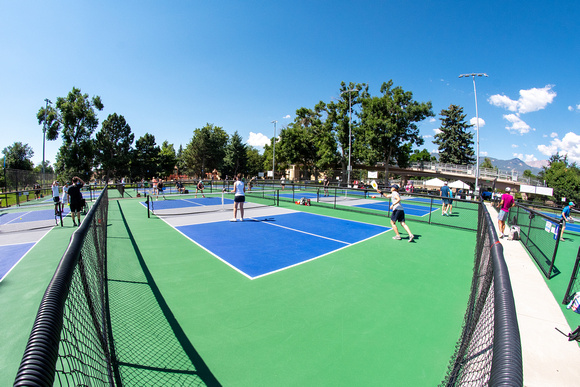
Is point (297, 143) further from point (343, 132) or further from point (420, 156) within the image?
point (420, 156)

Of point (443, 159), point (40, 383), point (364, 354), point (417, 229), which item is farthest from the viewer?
point (443, 159)

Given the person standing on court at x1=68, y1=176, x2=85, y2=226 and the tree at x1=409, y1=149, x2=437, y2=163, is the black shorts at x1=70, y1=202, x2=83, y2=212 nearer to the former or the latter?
the person standing on court at x1=68, y1=176, x2=85, y2=226

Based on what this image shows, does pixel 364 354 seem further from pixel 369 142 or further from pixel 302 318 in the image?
pixel 369 142

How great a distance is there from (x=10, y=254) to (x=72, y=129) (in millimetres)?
42975

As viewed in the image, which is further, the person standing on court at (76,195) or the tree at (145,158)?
the tree at (145,158)

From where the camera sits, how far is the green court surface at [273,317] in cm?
329

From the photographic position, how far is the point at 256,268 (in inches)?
252

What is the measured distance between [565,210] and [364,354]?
11724mm

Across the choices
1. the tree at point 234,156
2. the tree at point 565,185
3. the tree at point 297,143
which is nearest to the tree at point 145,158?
the tree at point 234,156

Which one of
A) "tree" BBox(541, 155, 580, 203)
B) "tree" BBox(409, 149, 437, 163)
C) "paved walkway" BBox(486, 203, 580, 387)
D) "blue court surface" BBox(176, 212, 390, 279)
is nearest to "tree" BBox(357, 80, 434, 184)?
"tree" BBox(541, 155, 580, 203)

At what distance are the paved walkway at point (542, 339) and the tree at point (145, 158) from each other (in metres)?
55.9

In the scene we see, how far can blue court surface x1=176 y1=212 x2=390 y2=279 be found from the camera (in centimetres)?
693

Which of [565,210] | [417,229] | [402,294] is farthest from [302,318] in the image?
[565,210]

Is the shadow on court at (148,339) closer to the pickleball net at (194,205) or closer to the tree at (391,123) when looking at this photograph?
the pickleball net at (194,205)
